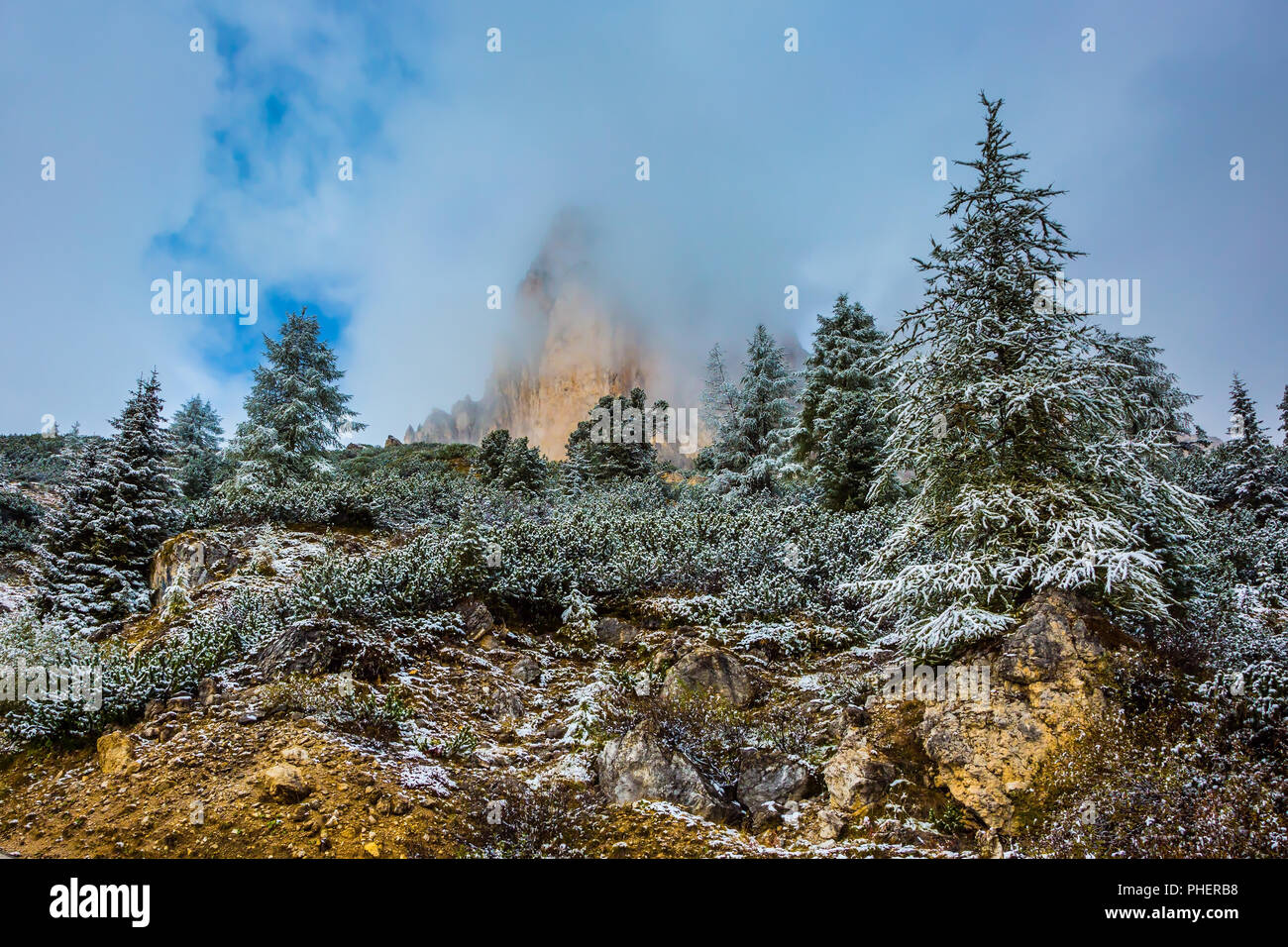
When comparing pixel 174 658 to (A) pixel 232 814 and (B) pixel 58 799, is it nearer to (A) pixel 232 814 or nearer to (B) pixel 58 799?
(B) pixel 58 799

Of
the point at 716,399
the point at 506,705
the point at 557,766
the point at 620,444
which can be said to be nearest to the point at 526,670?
the point at 506,705

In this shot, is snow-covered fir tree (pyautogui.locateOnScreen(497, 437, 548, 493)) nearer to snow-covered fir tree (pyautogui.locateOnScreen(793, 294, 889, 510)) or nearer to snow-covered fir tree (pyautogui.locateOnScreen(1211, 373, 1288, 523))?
snow-covered fir tree (pyautogui.locateOnScreen(793, 294, 889, 510))

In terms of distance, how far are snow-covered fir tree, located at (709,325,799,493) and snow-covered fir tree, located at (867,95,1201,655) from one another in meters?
13.6

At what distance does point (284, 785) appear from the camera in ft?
16.4

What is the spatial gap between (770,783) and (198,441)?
38606 millimetres

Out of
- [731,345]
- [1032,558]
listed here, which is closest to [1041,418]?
[1032,558]

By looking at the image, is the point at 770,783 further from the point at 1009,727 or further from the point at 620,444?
the point at 620,444

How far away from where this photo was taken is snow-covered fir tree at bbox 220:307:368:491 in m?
20.7

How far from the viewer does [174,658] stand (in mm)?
7281

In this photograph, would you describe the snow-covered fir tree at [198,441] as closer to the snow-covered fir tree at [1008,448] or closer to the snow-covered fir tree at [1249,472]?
the snow-covered fir tree at [1008,448]

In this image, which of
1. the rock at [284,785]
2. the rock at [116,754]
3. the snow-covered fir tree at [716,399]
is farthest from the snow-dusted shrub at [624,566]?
the snow-covered fir tree at [716,399]

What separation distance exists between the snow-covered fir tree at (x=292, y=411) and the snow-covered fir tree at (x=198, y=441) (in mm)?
7210

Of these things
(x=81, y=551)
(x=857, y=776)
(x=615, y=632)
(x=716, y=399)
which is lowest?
(x=857, y=776)

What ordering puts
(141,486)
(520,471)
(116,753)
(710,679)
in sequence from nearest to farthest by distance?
(116,753) < (710,679) < (141,486) < (520,471)
